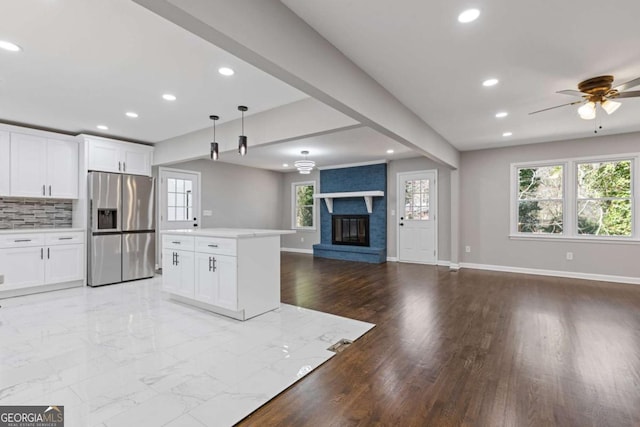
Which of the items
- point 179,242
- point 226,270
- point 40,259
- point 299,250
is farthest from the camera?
point 299,250

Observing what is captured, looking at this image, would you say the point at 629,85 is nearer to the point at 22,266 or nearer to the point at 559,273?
the point at 559,273

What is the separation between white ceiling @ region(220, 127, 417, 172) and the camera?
16.8ft

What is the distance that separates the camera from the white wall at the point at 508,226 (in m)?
5.03

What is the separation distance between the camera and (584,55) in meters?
2.54

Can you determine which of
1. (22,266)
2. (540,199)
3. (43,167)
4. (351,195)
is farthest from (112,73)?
(540,199)

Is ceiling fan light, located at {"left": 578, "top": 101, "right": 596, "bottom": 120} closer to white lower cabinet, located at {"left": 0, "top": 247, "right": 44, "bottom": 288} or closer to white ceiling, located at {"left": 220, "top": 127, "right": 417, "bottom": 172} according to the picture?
white ceiling, located at {"left": 220, "top": 127, "right": 417, "bottom": 172}

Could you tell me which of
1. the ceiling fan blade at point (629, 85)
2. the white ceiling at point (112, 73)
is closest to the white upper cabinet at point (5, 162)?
the white ceiling at point (112, 73)

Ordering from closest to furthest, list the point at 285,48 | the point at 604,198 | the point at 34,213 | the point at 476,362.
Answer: the point at 285,48 < the point at 476,362 < the point at 34,213 < the point at 604,198

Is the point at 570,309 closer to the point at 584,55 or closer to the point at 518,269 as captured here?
the point at 518,269

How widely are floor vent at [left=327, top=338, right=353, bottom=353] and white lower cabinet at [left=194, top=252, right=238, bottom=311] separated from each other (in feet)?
3.79

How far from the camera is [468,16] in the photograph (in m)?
2.03

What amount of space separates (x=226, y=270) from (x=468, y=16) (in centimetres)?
306

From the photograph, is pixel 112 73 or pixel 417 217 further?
pixel 417 217

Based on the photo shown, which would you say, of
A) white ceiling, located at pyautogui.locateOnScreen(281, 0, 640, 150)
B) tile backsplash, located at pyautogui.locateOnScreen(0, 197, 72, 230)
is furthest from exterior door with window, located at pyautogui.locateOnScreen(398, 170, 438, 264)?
tile backsplash, located at pyautogui.locateOnScreen(0, 197, 72, 230)
